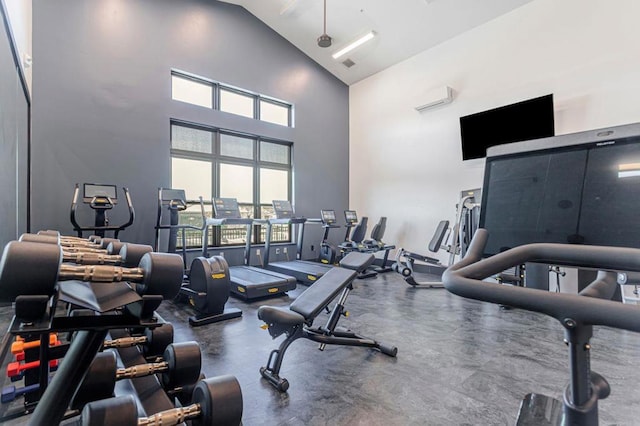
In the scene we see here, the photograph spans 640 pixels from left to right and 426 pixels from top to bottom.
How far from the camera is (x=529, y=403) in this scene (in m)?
1.01

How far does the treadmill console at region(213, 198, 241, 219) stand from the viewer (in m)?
5.41

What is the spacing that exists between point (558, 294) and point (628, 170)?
0.69 m

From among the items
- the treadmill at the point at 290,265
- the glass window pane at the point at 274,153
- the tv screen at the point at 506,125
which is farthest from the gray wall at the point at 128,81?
the tv screen at the point at 506,125

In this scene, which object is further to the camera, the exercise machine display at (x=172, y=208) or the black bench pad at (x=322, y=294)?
the exercise machine display at (x=172, y=208)

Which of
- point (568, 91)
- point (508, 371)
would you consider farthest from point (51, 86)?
point (568, 91)

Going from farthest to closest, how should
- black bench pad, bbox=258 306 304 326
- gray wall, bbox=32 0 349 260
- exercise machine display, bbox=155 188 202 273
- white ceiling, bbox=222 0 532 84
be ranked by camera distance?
white ceiling, bbox=222 0 532 84
exercise machine display, bbox=155 188 202 273
gray wall, bbox=32 0 349 260
black bench pad, bbox=258 306 304 326

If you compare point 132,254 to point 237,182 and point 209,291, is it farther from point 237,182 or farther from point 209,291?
point 237,182

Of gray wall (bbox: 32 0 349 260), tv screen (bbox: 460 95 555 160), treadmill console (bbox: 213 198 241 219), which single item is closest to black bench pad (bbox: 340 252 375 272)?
treadmill console (bbox: 213 198 241 219)

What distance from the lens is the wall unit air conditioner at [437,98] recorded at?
6.40 meters

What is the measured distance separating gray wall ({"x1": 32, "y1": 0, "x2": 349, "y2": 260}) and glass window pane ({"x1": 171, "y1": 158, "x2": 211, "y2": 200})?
11.8 inches

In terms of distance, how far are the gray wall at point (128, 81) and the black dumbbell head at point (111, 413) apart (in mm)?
4951

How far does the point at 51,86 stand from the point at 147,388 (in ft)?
17.8

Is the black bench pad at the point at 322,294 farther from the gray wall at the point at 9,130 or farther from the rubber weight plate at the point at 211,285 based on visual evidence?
the gray wall at the point at 9,130

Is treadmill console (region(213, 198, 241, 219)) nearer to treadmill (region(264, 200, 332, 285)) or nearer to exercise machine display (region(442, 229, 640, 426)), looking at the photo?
treadmill (region(264, 200, 332, 285))
